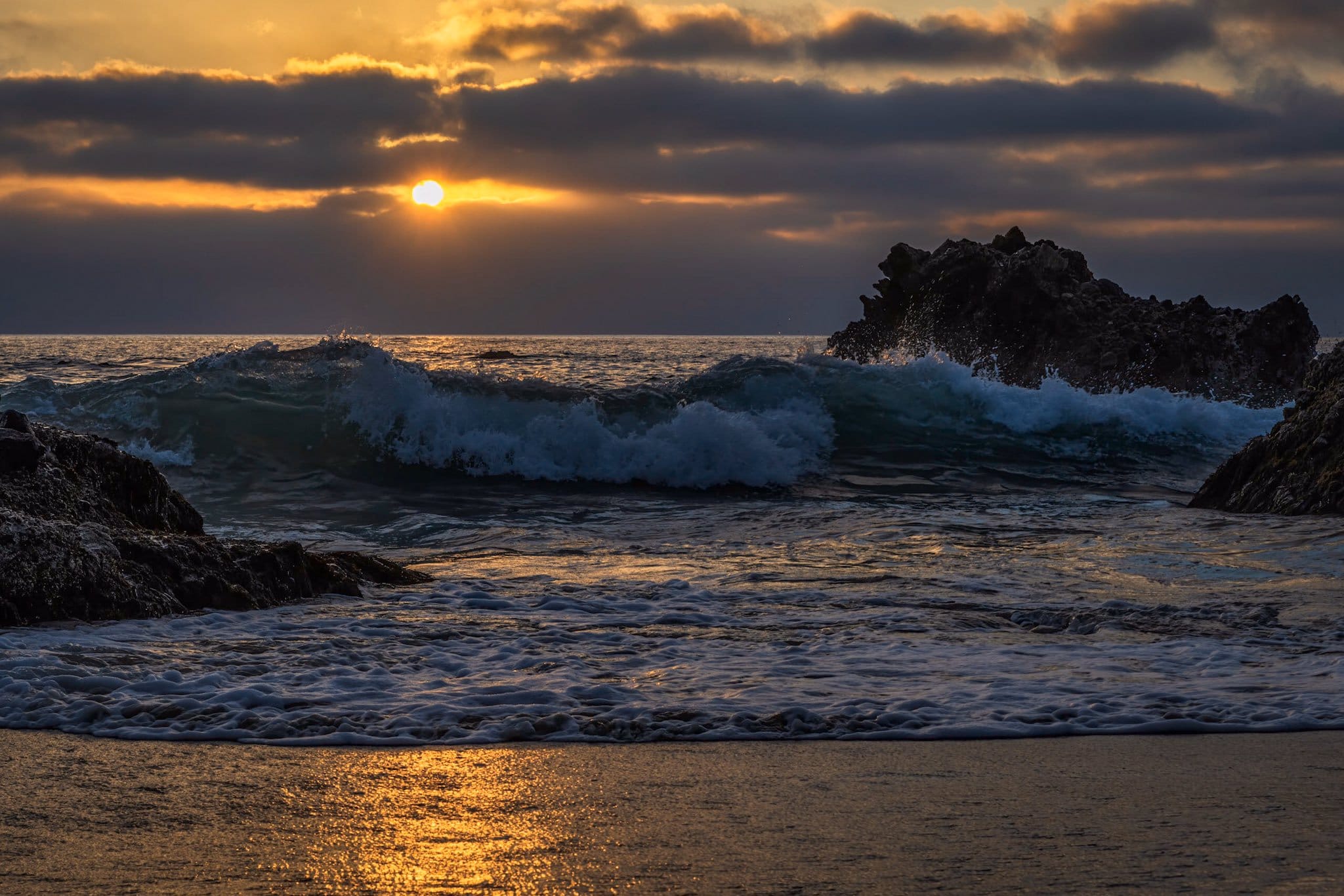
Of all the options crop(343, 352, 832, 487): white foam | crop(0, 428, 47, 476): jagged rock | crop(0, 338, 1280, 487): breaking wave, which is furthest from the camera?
crop(0, 338, 1280, 487): breaking wave

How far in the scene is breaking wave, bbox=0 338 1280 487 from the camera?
1422 cm

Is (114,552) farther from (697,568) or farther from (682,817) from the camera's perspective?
(682,817)

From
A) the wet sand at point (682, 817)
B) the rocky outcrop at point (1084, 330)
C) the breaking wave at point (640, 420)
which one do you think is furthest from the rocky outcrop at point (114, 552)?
the rocky outcrop at point (1084, 330)

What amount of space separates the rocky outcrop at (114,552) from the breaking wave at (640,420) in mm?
7365

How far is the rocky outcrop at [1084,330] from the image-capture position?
27.8 m

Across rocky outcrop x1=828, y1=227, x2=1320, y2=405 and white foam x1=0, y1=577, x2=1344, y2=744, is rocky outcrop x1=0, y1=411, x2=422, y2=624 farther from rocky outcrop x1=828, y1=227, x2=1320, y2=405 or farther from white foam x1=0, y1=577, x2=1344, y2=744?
rocky outcrop x1=828, y1=227, x2=1320, y2=405

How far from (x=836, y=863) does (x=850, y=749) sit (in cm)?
109

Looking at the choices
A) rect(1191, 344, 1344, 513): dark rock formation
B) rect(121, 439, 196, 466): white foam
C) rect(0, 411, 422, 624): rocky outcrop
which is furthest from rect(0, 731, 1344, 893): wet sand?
rect(121, 439, 196, 466): white foam

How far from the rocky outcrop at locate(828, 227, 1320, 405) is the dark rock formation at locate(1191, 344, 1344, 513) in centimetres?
1688

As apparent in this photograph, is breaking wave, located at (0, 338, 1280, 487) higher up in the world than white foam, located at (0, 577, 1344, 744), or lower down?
higher up

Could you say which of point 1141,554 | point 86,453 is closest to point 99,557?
point 86,453

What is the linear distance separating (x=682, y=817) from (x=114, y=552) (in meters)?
3.95

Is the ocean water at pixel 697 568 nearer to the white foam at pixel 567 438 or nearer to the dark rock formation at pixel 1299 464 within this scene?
the white foam at pixel 567 438

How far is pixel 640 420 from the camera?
15711 mm
